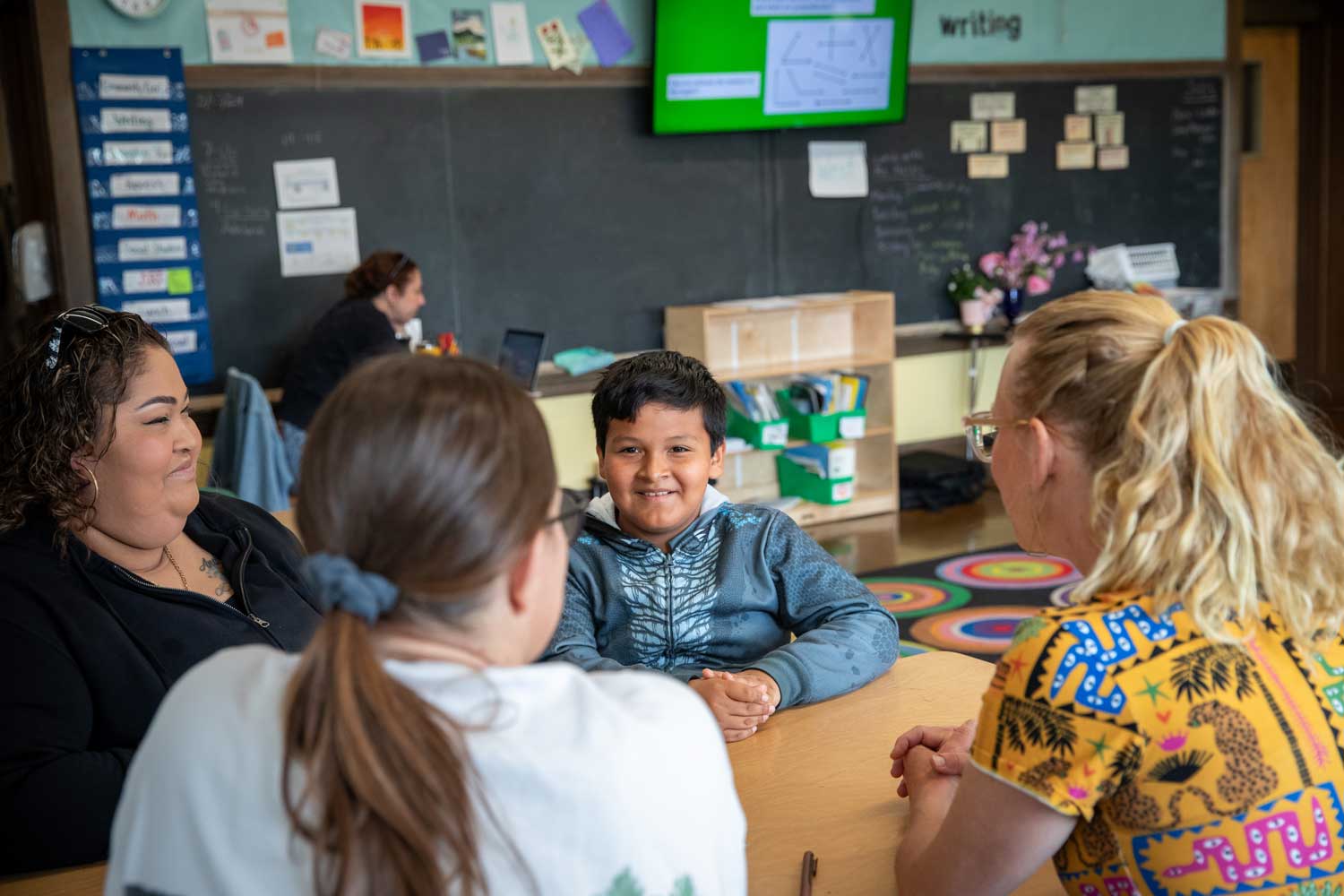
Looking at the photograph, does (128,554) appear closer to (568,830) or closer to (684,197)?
(568,830)

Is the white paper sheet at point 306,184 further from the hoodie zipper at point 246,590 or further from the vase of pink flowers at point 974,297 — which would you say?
the hoodie zipper at point 246,590

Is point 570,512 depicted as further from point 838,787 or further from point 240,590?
point 240,590

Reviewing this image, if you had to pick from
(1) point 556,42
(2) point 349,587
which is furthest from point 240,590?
(1) point 556,42

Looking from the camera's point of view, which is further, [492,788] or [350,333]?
[350,333]

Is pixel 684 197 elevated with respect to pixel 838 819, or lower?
elevated

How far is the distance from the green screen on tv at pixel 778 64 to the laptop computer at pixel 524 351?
1.07m

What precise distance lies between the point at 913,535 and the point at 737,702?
4.02 meters

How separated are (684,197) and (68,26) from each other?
248 centimetres

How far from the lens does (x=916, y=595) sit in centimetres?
465

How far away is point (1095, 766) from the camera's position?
108cm

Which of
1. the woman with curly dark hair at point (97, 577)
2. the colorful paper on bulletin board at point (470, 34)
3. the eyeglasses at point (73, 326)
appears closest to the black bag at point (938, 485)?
the colorful paper on bulletin board at point (470, 34)

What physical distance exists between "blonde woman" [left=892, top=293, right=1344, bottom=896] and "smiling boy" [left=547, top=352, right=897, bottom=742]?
76 centimetres

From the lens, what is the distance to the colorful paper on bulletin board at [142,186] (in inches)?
182

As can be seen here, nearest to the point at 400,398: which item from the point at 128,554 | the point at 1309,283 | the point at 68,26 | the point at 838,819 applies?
the point at 838,819
